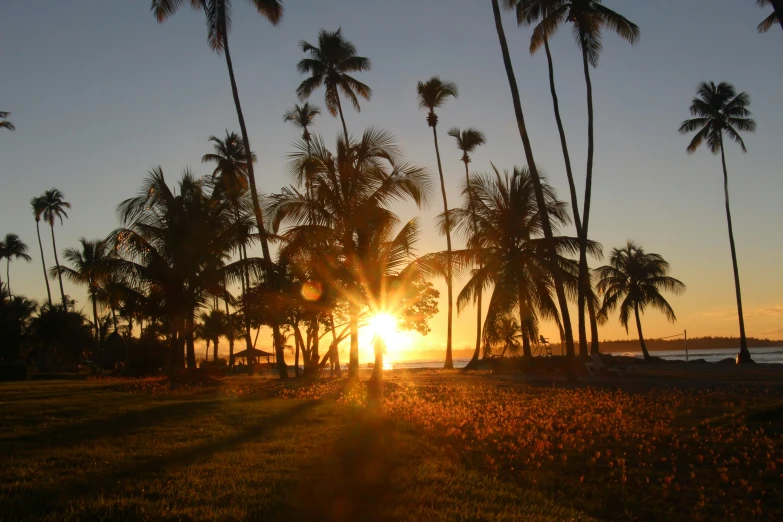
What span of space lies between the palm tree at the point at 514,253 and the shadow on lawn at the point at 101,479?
63.9ft

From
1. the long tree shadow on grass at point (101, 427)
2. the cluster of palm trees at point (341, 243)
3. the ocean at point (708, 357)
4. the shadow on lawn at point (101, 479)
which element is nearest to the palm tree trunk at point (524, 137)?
the cluster of palm trees at point (341, 243)

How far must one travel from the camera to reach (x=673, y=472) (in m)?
7.57

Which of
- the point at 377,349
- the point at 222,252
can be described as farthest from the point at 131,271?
the point at 377,349

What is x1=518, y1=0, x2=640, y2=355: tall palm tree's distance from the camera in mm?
23281

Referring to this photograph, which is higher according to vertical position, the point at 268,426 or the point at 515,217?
the point at 515,217

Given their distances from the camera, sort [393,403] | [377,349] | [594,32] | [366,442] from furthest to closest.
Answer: [594,32] < [377,349] < [393,403] < [366,442]

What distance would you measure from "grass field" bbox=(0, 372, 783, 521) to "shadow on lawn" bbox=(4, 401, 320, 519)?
2cm

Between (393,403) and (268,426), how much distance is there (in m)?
3.91

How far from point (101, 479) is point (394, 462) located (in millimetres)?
3284

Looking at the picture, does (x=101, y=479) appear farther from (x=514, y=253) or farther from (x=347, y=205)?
(x=514, y=253)

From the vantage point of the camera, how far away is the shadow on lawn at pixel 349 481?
5434 mm

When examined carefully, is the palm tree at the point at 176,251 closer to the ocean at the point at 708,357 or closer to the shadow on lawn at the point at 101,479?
the shadow on lawn at the point at 101,479

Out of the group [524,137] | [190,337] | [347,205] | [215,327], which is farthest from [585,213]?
[215,327]

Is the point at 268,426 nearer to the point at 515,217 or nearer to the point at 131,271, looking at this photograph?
the point at 131,271
